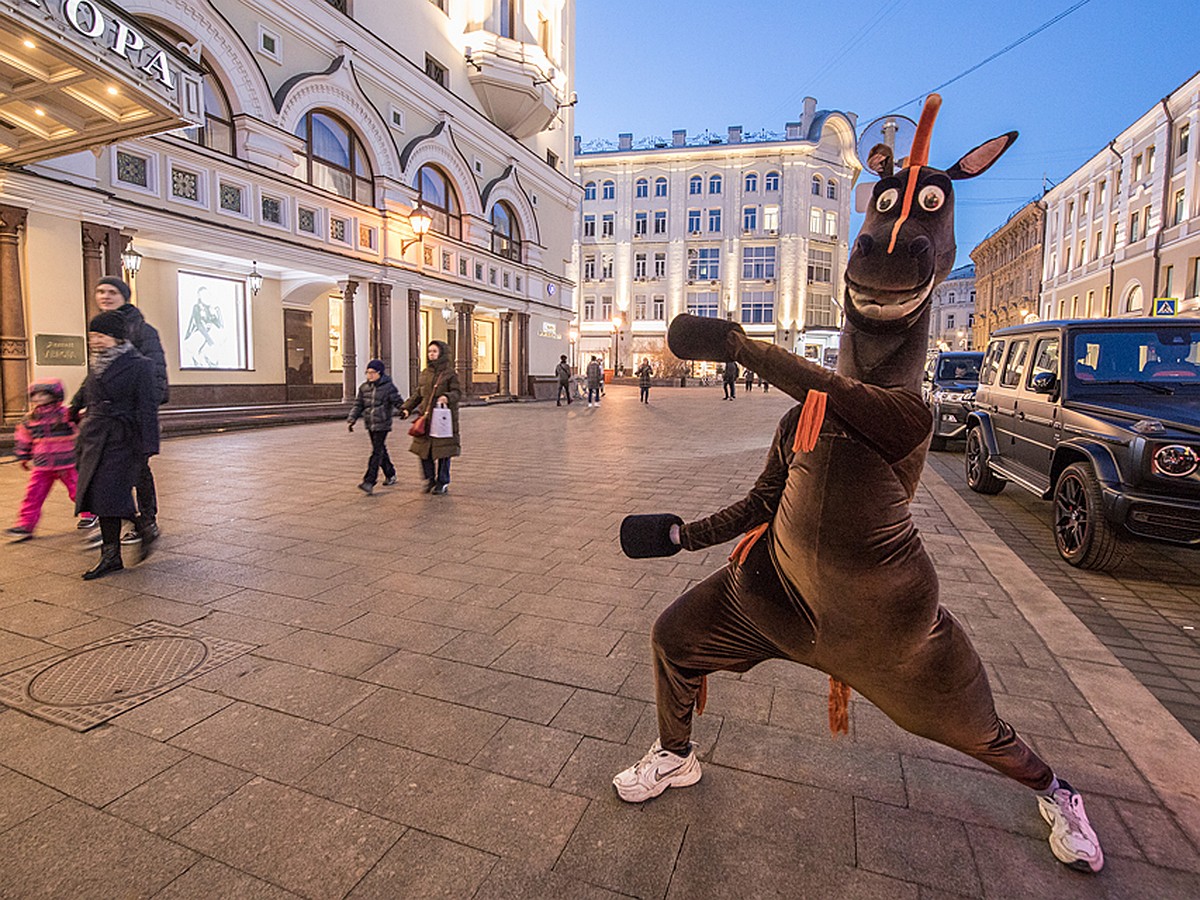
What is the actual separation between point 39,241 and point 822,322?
60355 millimetres

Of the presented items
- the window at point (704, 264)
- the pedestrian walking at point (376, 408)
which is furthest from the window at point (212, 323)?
the window at point (704, 264)

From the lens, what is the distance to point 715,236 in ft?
207

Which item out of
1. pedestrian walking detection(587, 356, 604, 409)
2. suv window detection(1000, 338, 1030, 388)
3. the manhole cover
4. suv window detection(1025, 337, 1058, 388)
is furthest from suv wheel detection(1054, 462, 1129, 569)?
pedestrian walking detection(587, 356, 604, 409)

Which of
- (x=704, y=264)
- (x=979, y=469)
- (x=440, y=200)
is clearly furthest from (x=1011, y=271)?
(x=979, y=469)

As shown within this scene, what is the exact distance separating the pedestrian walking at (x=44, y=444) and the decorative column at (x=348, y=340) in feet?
44.9

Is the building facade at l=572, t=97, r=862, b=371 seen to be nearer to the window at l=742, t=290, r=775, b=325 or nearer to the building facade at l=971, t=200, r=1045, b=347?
the window at l=742, t=290, r=775, b=325

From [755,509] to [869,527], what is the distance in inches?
17.7

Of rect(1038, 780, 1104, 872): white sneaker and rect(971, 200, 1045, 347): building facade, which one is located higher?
rect(971, 200, 1045, 347): building facade

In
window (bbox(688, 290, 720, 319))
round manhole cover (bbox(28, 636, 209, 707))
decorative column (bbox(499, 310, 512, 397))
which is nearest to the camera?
round manhole cover (bbox(28, 636, 209, 707))

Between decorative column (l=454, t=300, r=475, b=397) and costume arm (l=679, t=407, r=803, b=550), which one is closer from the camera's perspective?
costume arm (l=679, t=407, r=803, b=550)

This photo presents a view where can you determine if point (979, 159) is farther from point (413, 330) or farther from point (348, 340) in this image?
point (413, 330)

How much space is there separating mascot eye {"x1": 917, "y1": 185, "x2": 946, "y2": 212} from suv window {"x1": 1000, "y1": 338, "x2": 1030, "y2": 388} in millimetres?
6758

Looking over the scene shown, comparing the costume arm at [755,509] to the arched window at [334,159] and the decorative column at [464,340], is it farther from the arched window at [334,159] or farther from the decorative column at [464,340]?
the decorative column at [464,340]

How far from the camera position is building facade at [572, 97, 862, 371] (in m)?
60.8
